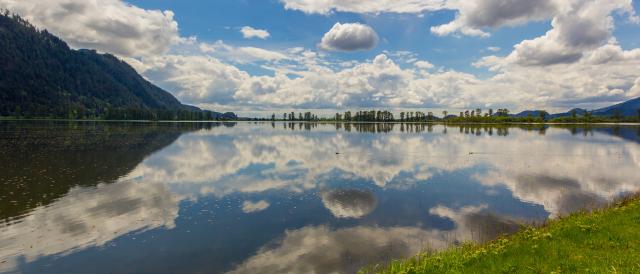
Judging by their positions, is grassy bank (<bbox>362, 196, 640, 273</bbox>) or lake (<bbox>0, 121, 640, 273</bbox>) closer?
grassy bank (<bbox>362, 196, 640, 273</bbox>)

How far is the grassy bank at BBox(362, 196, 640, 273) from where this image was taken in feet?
46.2

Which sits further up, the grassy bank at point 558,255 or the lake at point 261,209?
the grassy bank at point 558,255

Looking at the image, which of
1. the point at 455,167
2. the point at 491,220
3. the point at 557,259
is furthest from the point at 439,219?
the point at 455,167

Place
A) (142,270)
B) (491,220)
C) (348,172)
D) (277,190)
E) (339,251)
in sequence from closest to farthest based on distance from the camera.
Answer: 1. (142,270)
2. (339,251)
3. (491,220)
4. (277,190)
5. (348,172)

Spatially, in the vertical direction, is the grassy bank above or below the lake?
above

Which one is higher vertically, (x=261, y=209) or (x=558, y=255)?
(x=558, y=255)

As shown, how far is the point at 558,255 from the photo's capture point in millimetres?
15570

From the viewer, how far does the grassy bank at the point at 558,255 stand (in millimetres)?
14070

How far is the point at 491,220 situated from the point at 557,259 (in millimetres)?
13419

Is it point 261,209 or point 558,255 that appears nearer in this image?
point 558,255

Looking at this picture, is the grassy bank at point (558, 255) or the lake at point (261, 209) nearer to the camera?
the grassy bank at point (558, 255)

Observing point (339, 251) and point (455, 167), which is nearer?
point (339, 251)

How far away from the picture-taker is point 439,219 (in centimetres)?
2827

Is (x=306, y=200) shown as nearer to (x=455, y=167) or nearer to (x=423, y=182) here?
(x=423, y=182)
